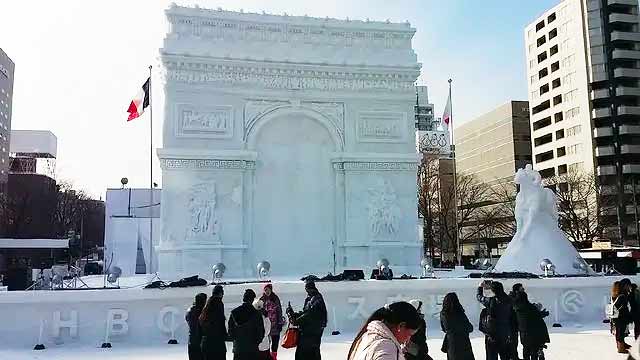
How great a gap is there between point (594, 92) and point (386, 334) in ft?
241

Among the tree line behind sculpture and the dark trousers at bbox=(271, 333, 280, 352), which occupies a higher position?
the tree line behind sculpture

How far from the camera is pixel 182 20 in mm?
30812

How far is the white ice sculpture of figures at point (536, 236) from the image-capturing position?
21938 millimetres

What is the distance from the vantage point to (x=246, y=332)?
835 cm

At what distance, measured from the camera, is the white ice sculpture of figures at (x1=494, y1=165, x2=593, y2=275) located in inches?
864

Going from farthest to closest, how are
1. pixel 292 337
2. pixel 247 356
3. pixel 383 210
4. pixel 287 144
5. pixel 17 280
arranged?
1. pixel 287 144
2. pixel 383 210
3. pixel 17 280
4. pixel 292 337
5. pixel 247 356

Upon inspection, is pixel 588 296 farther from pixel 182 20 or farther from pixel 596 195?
pixel 596 195

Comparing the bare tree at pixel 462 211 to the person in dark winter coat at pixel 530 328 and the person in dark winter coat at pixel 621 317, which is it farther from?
the person in dark winter coat at pixel 530 328

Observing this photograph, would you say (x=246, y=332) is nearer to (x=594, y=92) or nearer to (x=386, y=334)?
(x=386, y=334)

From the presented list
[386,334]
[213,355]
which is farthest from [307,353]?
[386,334]

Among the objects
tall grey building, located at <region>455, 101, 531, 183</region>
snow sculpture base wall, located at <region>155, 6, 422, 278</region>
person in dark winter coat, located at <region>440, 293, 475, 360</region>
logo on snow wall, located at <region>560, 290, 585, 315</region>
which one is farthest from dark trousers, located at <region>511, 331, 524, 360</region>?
tall grey building, located at <region>455, 101, 531, 183</region>

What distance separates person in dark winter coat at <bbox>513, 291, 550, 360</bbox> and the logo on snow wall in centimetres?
856

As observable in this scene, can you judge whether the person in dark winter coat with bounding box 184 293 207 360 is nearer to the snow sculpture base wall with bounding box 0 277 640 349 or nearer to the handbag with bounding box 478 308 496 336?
the handbag with bounding box 478 308 496 336

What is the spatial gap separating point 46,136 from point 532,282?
86.6 meters
